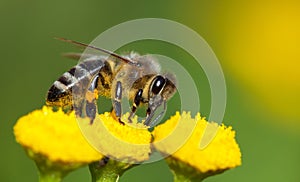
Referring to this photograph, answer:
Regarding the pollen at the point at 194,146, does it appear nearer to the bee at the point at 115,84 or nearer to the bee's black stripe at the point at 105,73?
the bee at the point at 115,84

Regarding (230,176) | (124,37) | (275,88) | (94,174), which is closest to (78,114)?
(94,174)

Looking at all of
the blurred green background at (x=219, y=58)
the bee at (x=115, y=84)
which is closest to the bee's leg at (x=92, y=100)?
the bee at (x=115, y=84)

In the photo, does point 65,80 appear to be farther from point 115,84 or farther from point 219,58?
point 219,58

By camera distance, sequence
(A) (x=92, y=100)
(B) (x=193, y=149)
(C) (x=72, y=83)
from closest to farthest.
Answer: (B) (x=193, y=149)
(A) (x=92, y=100)
(C) (x=72, y=83)

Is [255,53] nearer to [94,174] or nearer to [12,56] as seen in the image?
[12,56]

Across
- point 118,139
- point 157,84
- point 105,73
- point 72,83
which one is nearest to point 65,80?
point 72,83

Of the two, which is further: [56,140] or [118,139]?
[118,139]

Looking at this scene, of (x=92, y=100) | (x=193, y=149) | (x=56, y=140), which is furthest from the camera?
(x=92, y=100)
